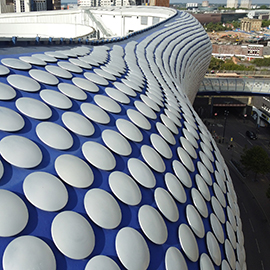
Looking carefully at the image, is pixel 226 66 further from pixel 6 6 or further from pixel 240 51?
pixel 6 6

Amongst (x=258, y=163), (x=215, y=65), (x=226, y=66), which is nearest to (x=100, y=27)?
(x=226, y=66)

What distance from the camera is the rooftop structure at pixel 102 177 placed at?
16.8 feet

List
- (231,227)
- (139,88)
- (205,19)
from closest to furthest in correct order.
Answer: (231,227), (139,88), (205,19)

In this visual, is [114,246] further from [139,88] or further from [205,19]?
[205,19]

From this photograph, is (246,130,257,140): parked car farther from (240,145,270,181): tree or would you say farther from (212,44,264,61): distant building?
(212,44,264,61): distant building

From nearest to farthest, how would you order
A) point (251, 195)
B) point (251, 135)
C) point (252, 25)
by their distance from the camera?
point (251, 195) < point (251, 135) < point (252, 25)

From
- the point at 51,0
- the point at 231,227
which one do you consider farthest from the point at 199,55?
the point at 51,0

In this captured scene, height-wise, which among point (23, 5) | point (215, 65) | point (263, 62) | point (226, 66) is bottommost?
point (215, 65)

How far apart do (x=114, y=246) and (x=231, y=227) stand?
5.09 metres

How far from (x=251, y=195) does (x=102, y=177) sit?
20.6 metres

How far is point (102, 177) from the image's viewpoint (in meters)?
6.67

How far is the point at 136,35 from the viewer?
2503 cm

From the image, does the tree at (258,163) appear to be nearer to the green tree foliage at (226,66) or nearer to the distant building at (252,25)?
the green tree foliage at (226,66)

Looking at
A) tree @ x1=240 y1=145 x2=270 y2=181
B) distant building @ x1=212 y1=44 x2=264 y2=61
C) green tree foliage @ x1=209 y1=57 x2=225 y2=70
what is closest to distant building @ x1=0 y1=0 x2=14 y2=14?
green tree foliage @ x1=209 y1=57 x2=225 y2=70
